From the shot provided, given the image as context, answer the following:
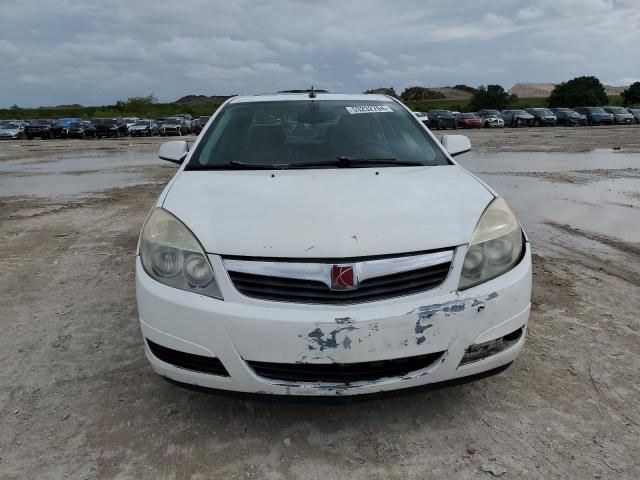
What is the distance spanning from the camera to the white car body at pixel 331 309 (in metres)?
2.17

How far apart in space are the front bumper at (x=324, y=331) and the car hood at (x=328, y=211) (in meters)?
0.17

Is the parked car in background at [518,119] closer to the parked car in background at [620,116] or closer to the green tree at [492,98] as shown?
the parked car in background at [620,116]

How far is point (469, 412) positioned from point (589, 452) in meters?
0.53

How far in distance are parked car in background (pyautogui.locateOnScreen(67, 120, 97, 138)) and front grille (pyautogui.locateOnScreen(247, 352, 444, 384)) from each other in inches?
1652

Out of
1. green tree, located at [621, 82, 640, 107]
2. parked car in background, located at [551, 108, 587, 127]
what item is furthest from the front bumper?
green tree, located at [621, 82, 640, 107]

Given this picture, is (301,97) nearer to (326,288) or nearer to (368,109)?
(368,109)

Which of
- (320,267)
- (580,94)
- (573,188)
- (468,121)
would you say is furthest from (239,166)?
(580,94)

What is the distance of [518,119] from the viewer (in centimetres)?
4372

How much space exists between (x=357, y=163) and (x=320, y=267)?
126 centimetres

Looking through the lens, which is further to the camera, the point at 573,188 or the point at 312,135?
the point at 573,188

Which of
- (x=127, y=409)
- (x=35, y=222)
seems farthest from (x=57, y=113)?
(x=127, y=409)

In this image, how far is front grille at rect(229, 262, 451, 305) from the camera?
2207 millimetres

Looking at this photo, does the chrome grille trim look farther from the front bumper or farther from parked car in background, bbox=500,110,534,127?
parked car in background, bbox=500,110,534,127

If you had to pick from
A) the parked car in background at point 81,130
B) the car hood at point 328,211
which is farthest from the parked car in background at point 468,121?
the car hood at point 328,211
